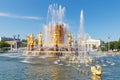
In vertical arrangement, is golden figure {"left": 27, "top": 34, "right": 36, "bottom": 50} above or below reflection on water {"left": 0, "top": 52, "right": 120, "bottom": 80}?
above

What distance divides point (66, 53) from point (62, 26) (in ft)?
33.6

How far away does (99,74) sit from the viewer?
30.8 m

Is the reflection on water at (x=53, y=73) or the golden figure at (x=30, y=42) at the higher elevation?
the golden figure at (x=30, y=42)

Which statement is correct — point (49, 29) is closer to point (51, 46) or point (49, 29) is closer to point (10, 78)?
point (51, 46)

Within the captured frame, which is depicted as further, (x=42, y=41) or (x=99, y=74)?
(x=42, y=41)

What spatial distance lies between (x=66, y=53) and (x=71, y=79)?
1841 inches

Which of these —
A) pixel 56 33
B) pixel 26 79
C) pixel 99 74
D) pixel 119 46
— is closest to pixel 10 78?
pixel 26 79

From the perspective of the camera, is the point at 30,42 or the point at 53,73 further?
the point at 30,42

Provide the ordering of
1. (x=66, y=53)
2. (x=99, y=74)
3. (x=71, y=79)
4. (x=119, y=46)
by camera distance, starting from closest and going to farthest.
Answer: (x=71, y=79) < (x=99, y=74) < (x=66, y=53) < (x=119, y=46)

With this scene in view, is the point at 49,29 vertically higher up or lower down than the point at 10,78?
higher up

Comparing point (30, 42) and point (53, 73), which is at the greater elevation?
point (30, 42)

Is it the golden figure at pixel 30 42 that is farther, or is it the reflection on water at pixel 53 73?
the golden figure at pixel 30 42

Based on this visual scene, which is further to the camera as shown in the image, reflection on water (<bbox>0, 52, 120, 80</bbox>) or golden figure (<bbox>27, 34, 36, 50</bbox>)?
golden figure (<bbox>27, 34, 36, 50</bbox>)

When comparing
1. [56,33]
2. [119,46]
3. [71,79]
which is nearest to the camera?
[71,79]
